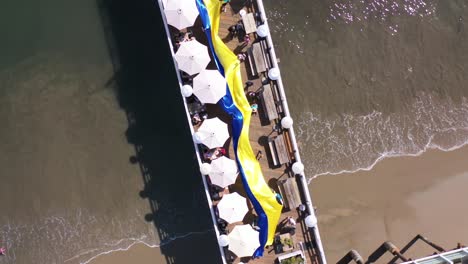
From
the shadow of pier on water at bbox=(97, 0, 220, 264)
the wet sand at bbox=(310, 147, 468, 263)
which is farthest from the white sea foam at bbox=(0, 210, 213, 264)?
the wet sand at bbox=(310, 147, 468, 263)

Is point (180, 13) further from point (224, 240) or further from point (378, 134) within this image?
point (378, 134)

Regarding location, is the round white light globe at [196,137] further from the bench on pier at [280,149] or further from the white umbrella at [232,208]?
the bench on pier at [280,149]

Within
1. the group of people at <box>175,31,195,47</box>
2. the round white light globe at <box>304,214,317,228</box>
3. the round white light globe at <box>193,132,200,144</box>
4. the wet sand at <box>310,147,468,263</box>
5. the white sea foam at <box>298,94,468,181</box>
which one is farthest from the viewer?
the white sea foam at <box>298,94,468,181</box>

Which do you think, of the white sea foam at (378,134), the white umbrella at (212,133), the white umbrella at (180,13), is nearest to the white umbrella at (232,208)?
the white umbrella at (212,133)

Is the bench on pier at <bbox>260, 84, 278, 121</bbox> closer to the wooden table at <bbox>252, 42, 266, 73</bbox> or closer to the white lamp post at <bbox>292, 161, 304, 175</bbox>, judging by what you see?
the wooden table at <bbox>252, 42, 266, 73</bbox>

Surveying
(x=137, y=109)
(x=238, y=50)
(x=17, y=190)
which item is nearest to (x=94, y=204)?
(x=17, y=190)

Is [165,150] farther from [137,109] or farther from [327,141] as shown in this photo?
[327,141]

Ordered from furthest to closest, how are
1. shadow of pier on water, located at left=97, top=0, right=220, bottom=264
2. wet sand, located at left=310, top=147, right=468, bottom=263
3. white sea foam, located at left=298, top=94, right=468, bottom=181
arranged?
white sea foam, located at left=298, top=94, right=468, bottom=181, shadow of pier on water, located at left=97, top=0, right=220, bottom=264, wet sand, located at left=310, top=147, right=468, bottom=263

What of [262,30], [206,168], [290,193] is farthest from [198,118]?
[290,193]
